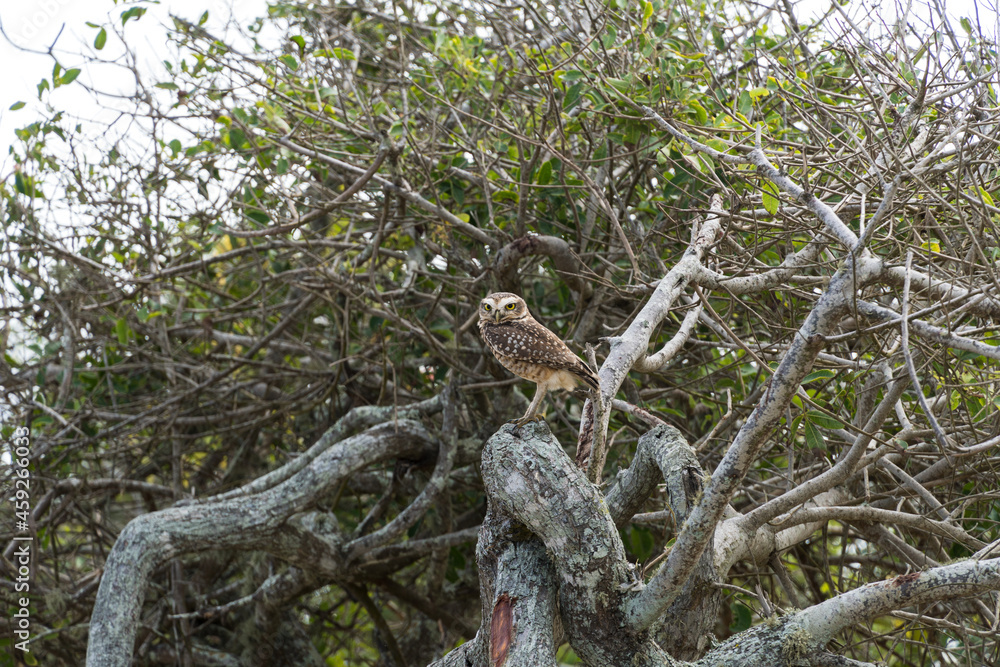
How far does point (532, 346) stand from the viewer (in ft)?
10.3

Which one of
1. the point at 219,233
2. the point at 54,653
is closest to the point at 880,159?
the point at 219,233

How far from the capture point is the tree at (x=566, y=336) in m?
2.31

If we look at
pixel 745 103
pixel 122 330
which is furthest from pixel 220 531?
pixel 745 103

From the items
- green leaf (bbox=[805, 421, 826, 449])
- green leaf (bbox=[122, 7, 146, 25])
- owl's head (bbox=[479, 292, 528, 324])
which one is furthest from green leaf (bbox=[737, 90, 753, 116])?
green leaf (bbox=[122, 7, 146, 25])

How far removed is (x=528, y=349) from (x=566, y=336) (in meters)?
1.57

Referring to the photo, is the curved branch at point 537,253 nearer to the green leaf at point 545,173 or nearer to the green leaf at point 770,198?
the green leaf at point 545,173

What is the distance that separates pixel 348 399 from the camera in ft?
18.9

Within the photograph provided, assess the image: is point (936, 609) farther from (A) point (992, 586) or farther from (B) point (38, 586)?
(B) point (38, 586)

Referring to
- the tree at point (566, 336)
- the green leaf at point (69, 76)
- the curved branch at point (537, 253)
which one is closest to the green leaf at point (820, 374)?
the tree at point (566, 336)

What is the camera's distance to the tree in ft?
7.58

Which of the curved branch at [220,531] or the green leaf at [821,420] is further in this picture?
the curved branch at [220,531]

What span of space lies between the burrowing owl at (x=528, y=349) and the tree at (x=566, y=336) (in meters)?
0.31

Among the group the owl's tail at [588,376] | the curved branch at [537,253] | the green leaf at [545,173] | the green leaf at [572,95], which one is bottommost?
the owl's tail at [588,376]

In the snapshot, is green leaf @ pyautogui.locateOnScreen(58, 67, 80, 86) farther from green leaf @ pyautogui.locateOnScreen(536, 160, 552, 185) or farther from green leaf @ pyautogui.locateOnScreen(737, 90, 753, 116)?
green leaf @ pyautogui.locateOnScreen(737, 90, 753, 116)
